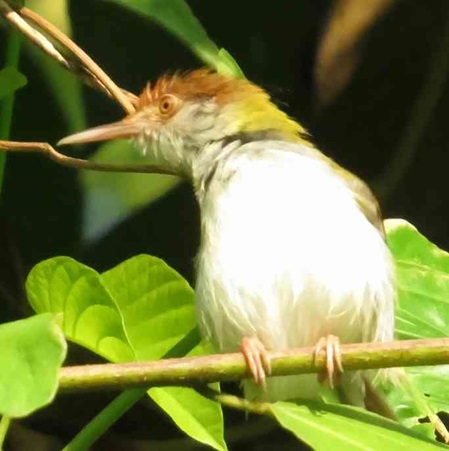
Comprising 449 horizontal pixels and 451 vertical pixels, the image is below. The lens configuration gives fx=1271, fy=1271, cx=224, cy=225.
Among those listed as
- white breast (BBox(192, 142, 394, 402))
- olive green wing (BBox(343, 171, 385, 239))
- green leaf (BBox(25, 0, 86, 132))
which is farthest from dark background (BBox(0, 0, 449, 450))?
white breast (BBox(192, 142, 394, 402))

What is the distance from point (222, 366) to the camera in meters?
1.33

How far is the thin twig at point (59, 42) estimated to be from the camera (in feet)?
5.95

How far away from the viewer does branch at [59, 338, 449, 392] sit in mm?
1287

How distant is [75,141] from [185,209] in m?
1.20

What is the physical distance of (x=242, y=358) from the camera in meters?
1.36

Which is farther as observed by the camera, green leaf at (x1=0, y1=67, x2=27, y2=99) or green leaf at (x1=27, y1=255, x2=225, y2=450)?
green leaf at (x1=0, y1=67, x2=27, y2=99)

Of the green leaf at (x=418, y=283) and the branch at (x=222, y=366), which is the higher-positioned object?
the branch at (x=222, y=366)

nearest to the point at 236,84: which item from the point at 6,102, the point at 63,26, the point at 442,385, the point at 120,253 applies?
the point at 6,102

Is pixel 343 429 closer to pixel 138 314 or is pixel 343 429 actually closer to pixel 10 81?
pixel 138 314

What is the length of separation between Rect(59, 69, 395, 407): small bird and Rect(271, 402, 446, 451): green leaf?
18 cm

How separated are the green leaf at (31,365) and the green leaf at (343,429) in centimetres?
34

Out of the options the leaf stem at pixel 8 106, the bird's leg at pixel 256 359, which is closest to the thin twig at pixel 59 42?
the leaf stem at pixel 8 106

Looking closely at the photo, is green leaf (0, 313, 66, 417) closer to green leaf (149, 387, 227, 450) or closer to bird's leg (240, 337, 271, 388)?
bird's leg (240, 337, 271, 388)

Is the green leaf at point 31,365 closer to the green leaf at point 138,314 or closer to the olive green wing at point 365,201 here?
the green leaf at point 138,314
